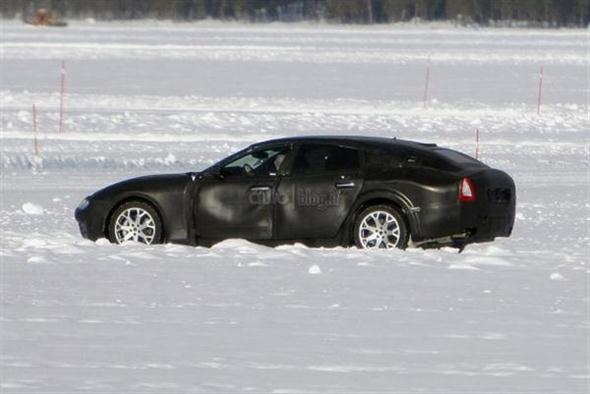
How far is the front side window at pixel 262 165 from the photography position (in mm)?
14750

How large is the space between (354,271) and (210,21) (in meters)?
134

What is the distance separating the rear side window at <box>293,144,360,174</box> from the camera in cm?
1462

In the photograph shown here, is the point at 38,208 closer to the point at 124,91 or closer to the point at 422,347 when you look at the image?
the point at 422,347

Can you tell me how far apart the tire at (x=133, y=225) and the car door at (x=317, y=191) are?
124cm

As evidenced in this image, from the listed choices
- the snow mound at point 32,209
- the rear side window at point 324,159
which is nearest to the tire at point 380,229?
the rear side window at point 324,159

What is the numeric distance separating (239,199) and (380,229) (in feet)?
4.46

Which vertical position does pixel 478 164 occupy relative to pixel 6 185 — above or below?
above

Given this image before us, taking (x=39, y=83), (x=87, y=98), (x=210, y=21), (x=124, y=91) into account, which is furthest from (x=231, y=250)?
(x=210, y=21)

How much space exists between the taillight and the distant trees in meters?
130

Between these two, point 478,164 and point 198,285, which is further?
point 478,164

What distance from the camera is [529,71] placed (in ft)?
183

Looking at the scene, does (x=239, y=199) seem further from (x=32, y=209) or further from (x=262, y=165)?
(x=32, y=209)

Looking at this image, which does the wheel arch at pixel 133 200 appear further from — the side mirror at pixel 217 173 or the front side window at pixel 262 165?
the front side window at pixel 262 165

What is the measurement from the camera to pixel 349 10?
506 feet
